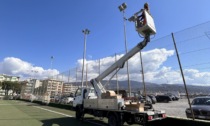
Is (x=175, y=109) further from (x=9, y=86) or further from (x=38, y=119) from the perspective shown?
(x=9, y=86)

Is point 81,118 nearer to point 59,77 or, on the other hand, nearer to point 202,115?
point 202,115

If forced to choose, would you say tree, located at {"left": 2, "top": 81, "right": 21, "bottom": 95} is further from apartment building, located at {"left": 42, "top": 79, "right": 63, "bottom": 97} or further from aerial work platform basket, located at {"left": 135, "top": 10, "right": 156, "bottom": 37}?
aerial work platform basket, located at {"left": 135, "top": 10, "right": 156, "bottom": 37}

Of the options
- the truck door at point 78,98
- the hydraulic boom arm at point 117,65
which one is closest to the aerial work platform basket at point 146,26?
the hydraulic boom arm at point 117,65

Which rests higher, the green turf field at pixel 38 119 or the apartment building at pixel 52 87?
the apartment building at pixel 52 87

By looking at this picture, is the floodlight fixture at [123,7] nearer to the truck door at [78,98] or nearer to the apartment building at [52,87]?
the truck door at [78,98]

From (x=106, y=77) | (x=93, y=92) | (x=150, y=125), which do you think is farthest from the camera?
(x=93, y=92)

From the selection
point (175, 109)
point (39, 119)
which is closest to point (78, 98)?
point (39, 119)

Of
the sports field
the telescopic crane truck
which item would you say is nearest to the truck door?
the sports field

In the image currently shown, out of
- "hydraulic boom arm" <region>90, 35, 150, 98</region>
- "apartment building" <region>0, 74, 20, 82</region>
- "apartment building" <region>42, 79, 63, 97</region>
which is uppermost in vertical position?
"apartment building" <region>0, 74, 20, 82</region>

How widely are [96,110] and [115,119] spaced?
2220mm

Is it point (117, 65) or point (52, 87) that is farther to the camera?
point (52, 87)

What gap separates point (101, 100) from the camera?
428 inches

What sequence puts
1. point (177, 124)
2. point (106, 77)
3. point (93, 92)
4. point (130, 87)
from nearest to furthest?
point (177, 124) < point (106, 77) < point (93, 92) < point (130, 87)

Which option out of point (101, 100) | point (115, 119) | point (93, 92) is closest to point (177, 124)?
point (115, 119)
